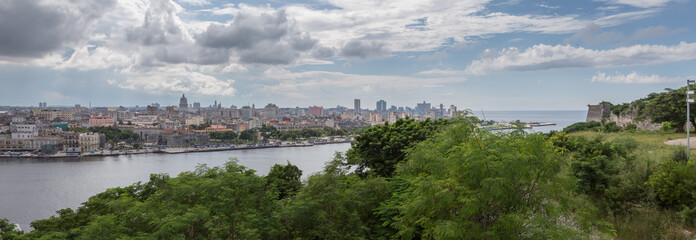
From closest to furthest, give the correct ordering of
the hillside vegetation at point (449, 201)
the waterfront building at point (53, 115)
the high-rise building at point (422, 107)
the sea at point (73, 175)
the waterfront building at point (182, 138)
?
the hillside vegetation at point (449, 201)
the sea at point (73, 175)
the waterfront building at point (182, 138)
the waterfront building at point (53, 115)
the high-rise building at point (422, 107)

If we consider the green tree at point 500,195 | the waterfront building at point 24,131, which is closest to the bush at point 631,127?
the green tree at point 500,195

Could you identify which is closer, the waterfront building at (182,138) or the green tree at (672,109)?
the green tree at (672,109)

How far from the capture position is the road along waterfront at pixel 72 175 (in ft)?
88.1

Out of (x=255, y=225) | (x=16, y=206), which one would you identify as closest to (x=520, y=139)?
(x=255, y=225)

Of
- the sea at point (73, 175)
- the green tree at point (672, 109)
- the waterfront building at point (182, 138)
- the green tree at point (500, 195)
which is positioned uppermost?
the green tree at point (672, 109)

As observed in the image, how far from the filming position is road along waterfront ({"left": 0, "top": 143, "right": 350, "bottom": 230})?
26.8 m

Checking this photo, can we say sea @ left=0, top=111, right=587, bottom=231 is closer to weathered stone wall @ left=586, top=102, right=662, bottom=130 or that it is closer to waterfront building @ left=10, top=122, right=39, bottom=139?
waterfront building @ left=10, top=122, right=39, bottom=139

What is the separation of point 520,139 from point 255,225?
11.7ft

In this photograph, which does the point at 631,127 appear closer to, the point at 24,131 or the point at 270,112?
the point at 24,131

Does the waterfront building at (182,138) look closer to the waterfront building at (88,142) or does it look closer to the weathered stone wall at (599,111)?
the waterfront building at (88,142)

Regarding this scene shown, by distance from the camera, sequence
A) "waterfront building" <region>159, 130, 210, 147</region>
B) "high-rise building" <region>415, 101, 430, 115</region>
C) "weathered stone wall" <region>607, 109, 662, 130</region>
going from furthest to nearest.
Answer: "high-rise building" <region>415, 101, 430, 115</region>
"waterfront building" <region>159, 130, 210, 147</region>
"weathered stone wall" <region>607, 109, 662, 130</region>

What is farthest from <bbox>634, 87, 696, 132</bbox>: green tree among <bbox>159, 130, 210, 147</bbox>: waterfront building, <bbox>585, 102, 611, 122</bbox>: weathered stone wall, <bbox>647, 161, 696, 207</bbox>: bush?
<bbox>159, 130, 210, 147</bbox>: waterfront building

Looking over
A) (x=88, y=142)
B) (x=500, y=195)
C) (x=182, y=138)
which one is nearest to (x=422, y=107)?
(x=182, y=138)

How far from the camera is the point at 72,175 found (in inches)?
1491
